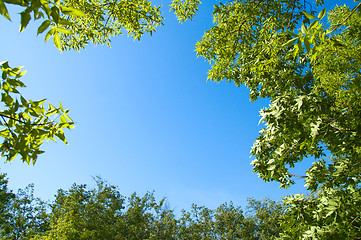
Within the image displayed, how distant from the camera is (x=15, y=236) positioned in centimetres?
2702

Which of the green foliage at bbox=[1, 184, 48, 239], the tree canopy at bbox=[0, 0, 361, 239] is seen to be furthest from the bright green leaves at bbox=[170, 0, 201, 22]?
the green foliage at bbox=[1, 184, 48, 239]

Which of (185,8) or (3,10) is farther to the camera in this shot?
(185,8)

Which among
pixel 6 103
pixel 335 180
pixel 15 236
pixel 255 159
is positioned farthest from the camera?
pixel 15 236

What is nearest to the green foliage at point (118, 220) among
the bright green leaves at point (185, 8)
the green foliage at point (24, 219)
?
the green foliage at point (24, 219)

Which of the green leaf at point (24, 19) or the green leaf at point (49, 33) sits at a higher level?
the green leaf at point (49, 33)

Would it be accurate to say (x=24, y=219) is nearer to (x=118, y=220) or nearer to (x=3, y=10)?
(x=118, y=220)

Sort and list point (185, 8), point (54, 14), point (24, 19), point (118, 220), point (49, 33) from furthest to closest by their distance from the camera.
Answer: point (118, 220), point (185, 8), point (49, 33), point (54, 14), point (24, 19)

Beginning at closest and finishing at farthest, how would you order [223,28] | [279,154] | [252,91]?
[279,154] → [223,28] → [252,91]

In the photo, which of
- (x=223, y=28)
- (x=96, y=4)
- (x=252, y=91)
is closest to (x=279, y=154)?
(x=223, y=28)

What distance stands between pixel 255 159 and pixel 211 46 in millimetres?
3839

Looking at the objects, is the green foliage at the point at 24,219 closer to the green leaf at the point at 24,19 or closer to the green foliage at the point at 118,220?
the green foliage at the point at 118,220

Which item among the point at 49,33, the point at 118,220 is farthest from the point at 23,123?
the point at 118,220

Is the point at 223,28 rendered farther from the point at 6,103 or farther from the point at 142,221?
the point at 142,221

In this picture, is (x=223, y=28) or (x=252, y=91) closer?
(x=223, y=28)
